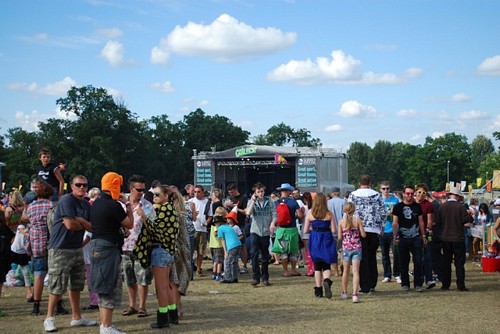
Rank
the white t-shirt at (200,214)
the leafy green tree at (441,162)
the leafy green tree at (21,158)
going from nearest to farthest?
the white t-shirt at (200,214)
the leafy green tree at (21,158)
the leafy green tree at (441,162)

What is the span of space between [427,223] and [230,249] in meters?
3.69

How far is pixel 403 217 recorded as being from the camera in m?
11.4

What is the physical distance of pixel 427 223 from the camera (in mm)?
12094

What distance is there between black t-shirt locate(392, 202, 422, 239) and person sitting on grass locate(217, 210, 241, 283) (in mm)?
3204

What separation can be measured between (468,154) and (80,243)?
118 meters

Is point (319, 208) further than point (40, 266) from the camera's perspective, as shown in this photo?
Yes

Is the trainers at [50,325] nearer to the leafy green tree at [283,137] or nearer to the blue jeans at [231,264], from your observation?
the blue jeans at [231,264]

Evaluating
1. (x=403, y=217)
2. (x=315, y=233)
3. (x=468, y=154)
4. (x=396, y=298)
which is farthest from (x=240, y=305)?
(x=468, y=154)

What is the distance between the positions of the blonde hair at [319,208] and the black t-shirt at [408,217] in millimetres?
1362

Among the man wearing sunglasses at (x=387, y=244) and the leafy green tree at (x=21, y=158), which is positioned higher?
the leafy green tree at (x=21, y=158)

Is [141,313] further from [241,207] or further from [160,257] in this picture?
[241,207]

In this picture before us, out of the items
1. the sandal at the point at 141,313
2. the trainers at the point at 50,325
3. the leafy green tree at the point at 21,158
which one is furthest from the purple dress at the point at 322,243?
the leafy green tree at the point at 21,158

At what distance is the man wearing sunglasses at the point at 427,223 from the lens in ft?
39.3

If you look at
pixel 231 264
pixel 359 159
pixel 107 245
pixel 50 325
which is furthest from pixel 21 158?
pixel 359 159
